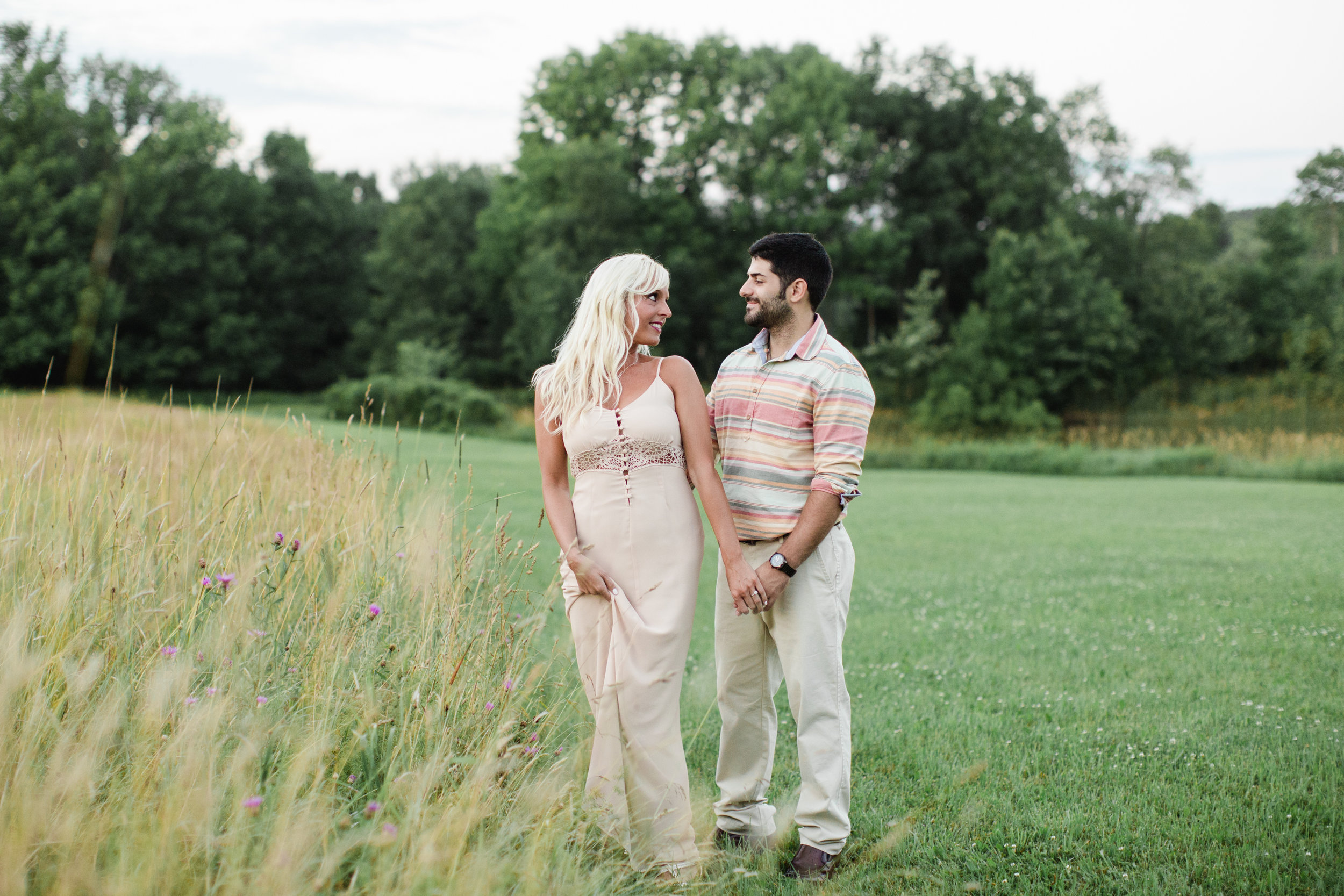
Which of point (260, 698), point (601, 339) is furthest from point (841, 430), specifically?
point (260, 698)

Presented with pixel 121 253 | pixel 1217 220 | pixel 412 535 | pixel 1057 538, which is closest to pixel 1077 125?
pixel 1217 220

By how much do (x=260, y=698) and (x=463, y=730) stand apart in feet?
2.13

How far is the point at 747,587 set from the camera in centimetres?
331

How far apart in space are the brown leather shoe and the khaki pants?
0.09ft

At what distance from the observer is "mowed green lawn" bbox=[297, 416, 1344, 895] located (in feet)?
11.3

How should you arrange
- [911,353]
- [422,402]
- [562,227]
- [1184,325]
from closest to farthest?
[422,402]
[911,353]
[562,227]
[1184,325]

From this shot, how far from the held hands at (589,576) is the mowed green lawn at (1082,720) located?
3.38ft

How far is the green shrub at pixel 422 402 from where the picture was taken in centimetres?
3003

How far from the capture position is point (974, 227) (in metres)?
46.3

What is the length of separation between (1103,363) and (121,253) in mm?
43649

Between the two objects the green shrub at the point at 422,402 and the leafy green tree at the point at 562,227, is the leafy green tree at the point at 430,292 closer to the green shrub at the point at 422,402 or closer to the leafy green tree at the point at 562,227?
the leafy green tree at the point at 562,227

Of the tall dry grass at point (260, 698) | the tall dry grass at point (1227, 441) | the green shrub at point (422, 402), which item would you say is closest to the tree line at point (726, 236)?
the tall dry grass at point (1227, 441)

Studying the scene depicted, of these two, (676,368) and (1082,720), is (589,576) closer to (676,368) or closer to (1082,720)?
(676,368)

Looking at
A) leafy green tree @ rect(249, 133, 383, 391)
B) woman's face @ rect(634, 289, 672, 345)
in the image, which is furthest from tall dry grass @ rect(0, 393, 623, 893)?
leafy green tree @ rect(249, 133, 383, 391)
